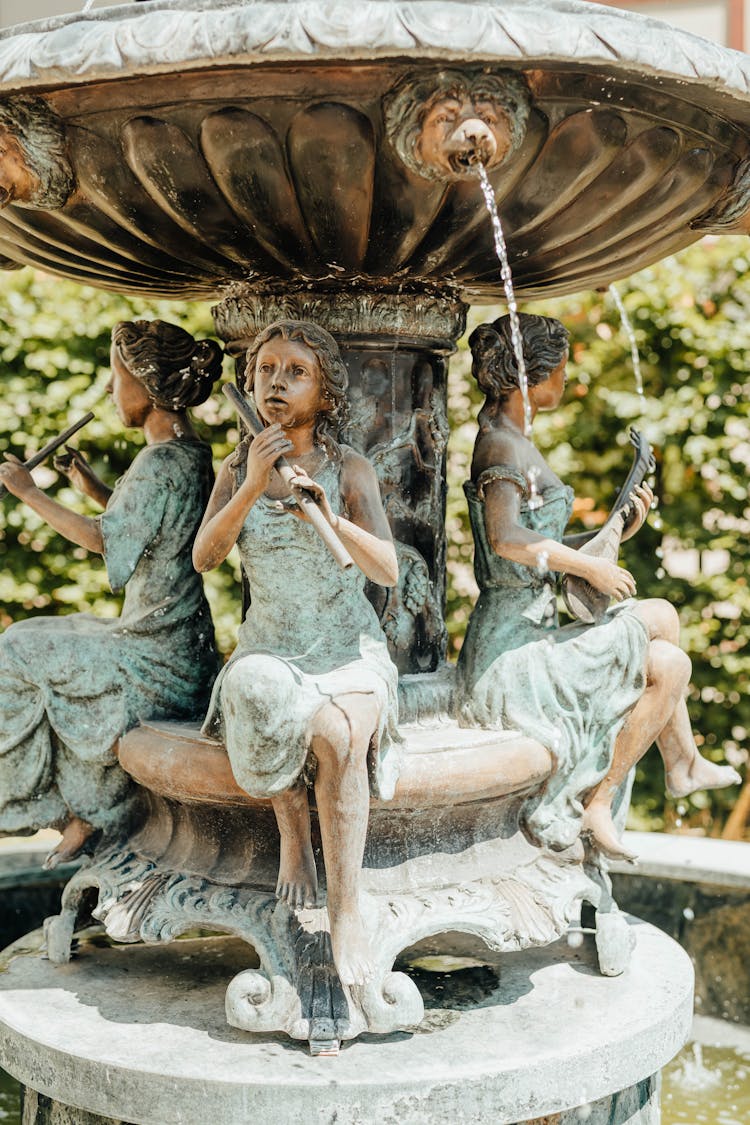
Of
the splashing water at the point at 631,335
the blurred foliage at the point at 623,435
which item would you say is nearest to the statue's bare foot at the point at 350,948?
the splashing water at the point at 631,335

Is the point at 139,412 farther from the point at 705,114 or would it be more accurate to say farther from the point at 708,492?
the point at 708,492

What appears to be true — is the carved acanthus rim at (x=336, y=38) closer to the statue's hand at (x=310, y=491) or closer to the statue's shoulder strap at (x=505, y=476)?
the statue's hand at (x=310, y=491)

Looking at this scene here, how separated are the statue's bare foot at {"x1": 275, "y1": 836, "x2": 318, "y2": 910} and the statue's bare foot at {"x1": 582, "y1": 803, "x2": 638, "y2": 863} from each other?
2.71 feet

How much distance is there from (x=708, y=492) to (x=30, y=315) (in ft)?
10.4

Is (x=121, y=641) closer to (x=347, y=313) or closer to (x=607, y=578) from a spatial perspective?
(x=347, y=313)

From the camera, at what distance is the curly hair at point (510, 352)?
3.54 metres

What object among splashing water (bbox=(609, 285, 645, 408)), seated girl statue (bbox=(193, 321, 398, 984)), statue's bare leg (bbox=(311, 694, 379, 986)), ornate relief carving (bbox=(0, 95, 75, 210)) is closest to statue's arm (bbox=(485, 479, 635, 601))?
seated girl statue (bbox=(193, 321, 398, 984))

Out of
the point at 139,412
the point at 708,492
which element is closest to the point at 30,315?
the point at 139,412

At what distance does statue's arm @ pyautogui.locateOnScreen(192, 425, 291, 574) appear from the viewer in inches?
111

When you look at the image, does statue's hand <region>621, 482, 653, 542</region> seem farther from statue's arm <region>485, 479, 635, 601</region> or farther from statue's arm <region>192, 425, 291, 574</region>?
statue's arm <region>192, 425, 291, 574</region>

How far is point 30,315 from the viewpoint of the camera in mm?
6023

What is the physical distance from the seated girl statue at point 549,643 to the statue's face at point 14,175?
3.93 ft

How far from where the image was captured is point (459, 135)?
2.66 m

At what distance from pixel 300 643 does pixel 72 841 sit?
962mm
